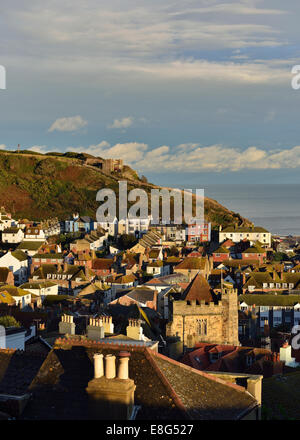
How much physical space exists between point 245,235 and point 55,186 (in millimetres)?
52120

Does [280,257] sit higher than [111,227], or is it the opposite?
[111,227]

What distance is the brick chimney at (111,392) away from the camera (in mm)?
10258

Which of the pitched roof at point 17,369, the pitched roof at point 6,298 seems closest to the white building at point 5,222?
the pitched roof at point 6,298

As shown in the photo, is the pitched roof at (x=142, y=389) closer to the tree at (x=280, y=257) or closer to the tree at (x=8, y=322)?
the tree at (x=8, y=322)

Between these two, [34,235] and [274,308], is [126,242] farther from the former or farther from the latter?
[274,308]

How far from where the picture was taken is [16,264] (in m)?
68.1

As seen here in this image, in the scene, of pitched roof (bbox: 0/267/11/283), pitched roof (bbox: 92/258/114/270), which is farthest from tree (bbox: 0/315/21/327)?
pitched roof (bbox: 92/258/114/270)

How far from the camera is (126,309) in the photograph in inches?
1393

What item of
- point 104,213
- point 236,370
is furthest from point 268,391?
point 104,213

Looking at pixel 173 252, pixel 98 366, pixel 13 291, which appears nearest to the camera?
pixel 98 366

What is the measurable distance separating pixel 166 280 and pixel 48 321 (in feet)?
66.4

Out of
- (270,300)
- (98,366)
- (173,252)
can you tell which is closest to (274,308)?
(270,300)

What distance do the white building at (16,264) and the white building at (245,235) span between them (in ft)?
104

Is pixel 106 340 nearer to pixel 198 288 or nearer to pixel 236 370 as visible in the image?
pixel 236 370
